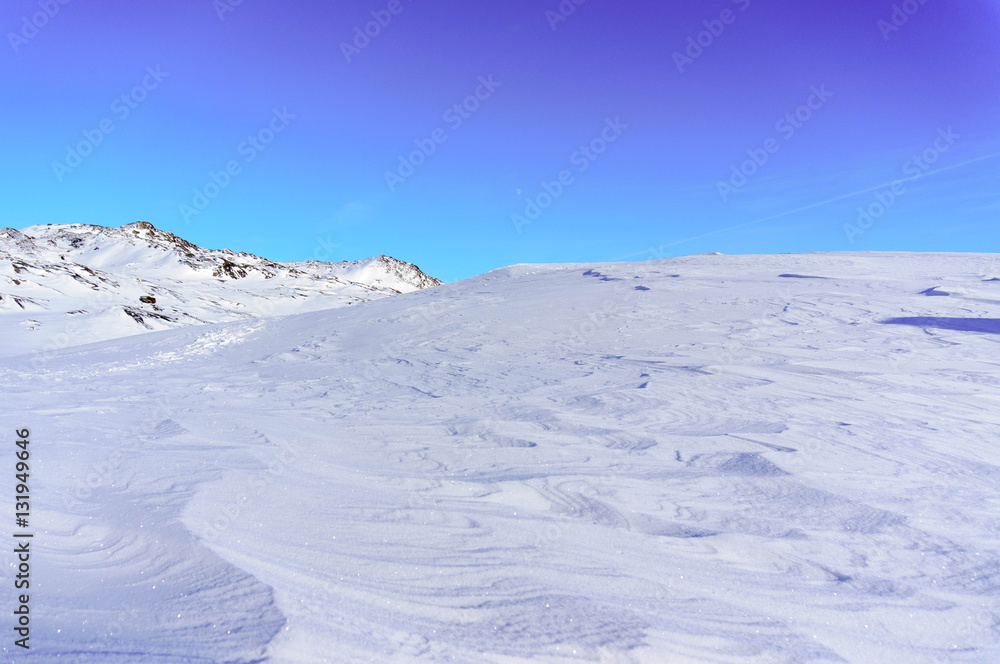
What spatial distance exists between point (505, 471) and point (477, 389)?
2.67m

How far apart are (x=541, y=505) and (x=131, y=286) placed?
49.2 m

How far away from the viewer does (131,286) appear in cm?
4334

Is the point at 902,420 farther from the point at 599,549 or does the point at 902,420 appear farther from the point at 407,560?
the point at 407,560

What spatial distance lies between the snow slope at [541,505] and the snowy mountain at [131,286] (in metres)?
15.7

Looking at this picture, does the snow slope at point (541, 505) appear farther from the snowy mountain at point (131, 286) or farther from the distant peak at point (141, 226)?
the distant peak at point (141, 226)

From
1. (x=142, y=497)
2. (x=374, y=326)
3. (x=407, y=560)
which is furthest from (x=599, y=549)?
(x=374, y=326)

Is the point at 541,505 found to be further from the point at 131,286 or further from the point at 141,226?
the point at 141,226

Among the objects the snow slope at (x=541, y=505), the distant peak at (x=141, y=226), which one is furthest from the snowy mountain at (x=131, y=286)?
the snow slope at (x=541, y=505)

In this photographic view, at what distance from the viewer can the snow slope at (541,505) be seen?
245cm

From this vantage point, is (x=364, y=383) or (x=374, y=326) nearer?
(x=364, y=383)

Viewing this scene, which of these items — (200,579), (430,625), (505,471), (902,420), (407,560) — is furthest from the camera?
(902,420)

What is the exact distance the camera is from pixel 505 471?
435cm

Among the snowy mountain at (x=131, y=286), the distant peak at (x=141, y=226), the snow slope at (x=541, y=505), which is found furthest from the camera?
the distant peak at (x=141, y=226)

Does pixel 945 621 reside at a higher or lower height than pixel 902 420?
lower
